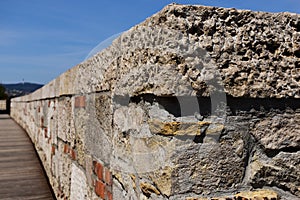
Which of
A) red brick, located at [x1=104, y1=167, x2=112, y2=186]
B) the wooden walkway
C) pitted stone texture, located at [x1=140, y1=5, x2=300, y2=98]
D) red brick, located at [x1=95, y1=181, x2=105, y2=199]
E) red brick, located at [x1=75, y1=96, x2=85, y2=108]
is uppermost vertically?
pitted stone texture, located at [x1=140, y1=5, x2=300, y2=98]

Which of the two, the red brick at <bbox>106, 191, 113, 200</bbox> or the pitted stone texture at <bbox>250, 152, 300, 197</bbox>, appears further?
the red brick at <bbox>106, 191, 113, 200</bbox>

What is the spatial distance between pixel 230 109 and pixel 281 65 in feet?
0.63

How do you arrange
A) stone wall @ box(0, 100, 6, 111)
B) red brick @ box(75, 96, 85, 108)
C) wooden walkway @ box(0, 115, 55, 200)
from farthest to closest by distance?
1. stone wall @ box(0, 100, 6, 111)
2. wooden walkway @ box(0, 115, 55, 200)
3. red brick @ box(75, 96, 85, 108)

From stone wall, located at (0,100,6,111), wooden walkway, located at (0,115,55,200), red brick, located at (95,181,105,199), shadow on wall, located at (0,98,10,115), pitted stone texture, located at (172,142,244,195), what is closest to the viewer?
pitted stone texture, located at (172,142,244,195)

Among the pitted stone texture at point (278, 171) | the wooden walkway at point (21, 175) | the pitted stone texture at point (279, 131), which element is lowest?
the wooden walkway at point (21, 175)

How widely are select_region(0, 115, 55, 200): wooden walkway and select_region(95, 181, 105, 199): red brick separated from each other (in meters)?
1.50

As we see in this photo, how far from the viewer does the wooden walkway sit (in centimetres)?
274

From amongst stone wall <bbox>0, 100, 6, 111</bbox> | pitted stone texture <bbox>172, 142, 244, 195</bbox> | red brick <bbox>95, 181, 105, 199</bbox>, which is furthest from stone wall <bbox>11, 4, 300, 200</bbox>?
stone wall <bbox>0, 100, 6, 111</bbox>

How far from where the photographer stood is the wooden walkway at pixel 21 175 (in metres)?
Result: 2.74

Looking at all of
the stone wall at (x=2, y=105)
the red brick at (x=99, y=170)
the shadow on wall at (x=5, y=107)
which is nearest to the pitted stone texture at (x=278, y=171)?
the red brick at (x=99, y=170)

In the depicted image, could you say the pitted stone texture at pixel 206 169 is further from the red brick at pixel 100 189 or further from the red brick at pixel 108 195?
the red brick at pixel 100 189

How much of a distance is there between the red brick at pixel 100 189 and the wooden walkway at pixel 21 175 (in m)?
1.50

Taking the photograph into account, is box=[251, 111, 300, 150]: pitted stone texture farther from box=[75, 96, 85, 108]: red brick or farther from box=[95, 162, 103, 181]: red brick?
box=[75, 96, 85, 108]: red brick

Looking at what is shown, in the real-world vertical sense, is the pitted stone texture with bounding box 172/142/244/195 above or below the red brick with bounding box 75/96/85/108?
below
